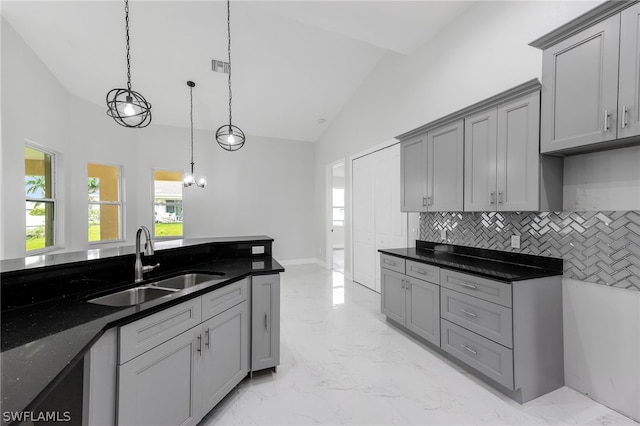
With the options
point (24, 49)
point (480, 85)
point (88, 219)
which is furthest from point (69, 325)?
point (88, 219)

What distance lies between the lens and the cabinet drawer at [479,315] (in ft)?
6.61

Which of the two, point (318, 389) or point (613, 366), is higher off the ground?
point (613, 366)

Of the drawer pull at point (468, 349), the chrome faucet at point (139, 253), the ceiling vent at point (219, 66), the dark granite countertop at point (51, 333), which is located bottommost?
the drawer pull at point (468, 349)

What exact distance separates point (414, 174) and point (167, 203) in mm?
5263

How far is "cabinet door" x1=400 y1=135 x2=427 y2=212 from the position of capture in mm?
3199

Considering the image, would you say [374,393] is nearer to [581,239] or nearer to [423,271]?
[423,271]

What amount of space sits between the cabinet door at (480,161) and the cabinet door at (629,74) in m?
0.79

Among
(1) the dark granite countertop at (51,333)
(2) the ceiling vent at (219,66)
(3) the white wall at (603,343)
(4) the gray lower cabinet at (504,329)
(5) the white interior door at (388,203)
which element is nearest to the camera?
(1) the dark granite countertop at (51,333)

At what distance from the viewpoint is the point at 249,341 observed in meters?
2.19

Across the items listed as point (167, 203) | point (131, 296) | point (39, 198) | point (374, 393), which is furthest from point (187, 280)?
point (167, 203)

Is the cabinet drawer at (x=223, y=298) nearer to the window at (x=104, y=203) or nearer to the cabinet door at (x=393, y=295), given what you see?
the cabinet door at (x=393, y=295)

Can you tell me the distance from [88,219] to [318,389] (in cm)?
510

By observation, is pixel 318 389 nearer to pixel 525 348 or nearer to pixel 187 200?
pixel 525 348

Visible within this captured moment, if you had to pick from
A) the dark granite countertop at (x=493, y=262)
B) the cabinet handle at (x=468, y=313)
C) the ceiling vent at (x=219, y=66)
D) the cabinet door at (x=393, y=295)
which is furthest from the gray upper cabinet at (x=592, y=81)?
the ceiling vent at (x=219, y=66)
